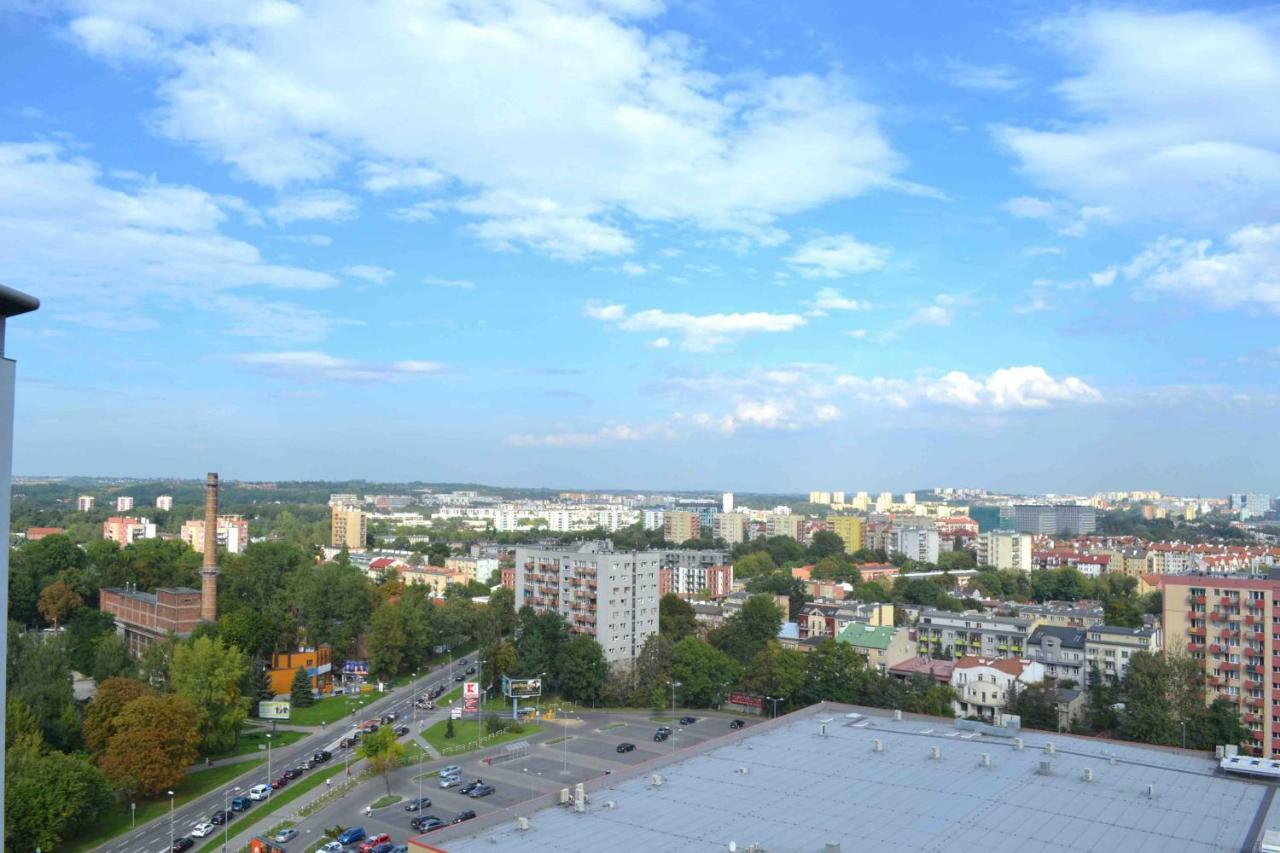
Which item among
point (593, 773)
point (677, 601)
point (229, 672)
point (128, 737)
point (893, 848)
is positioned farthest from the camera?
point (677, 601)

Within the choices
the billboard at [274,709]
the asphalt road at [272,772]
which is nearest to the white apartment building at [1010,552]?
the asphalt road at [272,772]

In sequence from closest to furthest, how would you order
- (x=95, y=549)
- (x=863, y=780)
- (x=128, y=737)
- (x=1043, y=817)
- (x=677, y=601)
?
1. (x=1043, y=817)
2. (x=863, y=780)
3. (x=128, y=737)
4. (x=677, y=601)
5. (x=95, y=549)

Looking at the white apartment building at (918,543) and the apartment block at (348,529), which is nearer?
the white apartment building at (918,543)

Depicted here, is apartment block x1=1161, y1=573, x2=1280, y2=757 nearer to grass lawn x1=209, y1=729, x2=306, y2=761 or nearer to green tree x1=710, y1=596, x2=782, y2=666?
green tree x1=710, y1=596, x2=782, y2=666

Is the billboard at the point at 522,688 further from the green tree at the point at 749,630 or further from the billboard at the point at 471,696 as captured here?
the green tree at the point at 749,630

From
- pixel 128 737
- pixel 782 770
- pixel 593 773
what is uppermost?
pixel 782 770

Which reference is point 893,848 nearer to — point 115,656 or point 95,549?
point 115,656

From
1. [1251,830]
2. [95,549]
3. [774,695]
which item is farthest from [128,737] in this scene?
[95,549]

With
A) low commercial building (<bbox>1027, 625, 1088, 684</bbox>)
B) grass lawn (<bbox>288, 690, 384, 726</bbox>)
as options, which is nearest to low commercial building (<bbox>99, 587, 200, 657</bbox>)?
grass lawn (<bbox>288, 690, 384, 726</bbox>)

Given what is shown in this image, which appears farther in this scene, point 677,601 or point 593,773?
point 677,601
